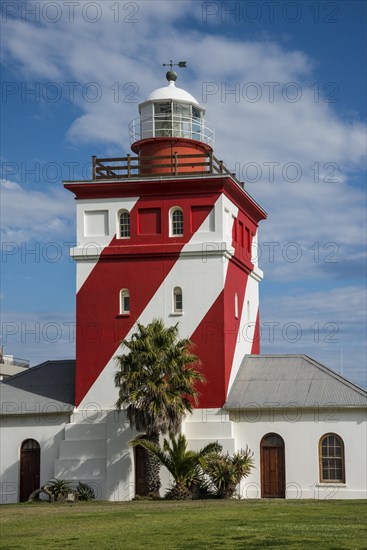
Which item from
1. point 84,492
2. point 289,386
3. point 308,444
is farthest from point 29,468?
point 308,444

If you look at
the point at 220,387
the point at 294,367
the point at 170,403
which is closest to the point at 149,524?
the point at 170,403

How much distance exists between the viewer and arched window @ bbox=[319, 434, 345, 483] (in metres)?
35.4

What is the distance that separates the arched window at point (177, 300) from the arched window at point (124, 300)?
1803mm

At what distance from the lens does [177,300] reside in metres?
37.2

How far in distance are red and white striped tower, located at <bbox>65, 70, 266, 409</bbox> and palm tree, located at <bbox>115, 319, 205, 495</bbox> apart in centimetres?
212

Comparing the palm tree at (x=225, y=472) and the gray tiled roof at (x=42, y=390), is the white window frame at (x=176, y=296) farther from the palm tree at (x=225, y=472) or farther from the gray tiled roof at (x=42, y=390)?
the palm tree at (x=225, y=472)

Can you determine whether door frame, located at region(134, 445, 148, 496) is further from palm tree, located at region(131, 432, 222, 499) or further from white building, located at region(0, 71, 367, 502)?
palm tree, located at region(131, 432, 222, 499)

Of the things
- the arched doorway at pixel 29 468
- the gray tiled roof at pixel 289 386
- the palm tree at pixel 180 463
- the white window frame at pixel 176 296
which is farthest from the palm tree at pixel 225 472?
the arched doorway at pixel 29 468

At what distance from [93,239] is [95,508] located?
1131 centimetres

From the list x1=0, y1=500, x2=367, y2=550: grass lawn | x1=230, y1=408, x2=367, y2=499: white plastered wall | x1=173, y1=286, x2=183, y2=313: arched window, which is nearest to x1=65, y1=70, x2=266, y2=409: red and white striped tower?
x1=173, y1=286, x2=183, y2=313: arched window

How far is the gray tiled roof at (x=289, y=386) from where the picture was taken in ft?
118

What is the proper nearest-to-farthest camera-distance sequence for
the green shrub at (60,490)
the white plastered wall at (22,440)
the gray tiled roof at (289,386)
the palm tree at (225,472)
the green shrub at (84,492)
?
the palm tree at (225,472) < the green shrub at (60,490) < the green shrub at (84,492) < the gray tiled roof at (289,386) < the white plastered wall at (22,440)

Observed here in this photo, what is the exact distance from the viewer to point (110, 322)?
37.5 meters

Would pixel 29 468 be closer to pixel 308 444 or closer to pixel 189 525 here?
pixel 308 444
